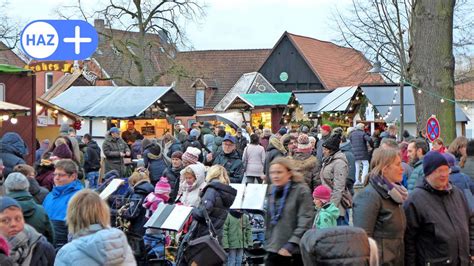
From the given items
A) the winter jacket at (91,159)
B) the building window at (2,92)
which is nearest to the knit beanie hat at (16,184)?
the winter jacket at (91,159)

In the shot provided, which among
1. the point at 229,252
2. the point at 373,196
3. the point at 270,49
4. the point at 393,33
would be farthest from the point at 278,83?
the point at 373,196

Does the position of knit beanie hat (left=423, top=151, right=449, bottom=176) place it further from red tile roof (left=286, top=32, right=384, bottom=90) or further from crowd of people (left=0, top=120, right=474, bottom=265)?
red tile roof (left=286, top=32, right=384, bottom=90)

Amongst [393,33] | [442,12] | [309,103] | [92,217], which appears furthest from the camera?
[393,33]

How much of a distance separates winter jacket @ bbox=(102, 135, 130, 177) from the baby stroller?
19.9 ft

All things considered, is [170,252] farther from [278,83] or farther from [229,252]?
[278,83]

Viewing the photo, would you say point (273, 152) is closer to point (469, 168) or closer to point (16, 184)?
point (469, 168)

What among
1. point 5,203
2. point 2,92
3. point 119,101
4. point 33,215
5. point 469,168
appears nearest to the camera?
point 5,203

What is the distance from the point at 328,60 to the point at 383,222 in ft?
174

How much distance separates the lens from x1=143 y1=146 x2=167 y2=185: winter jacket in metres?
14.5

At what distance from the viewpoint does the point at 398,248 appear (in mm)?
6336

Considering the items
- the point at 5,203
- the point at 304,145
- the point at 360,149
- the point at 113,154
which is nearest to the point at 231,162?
the point at 304,145

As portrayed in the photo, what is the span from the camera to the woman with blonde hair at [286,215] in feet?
23.7

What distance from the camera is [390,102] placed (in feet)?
95.6

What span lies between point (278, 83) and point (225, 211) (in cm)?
4887
